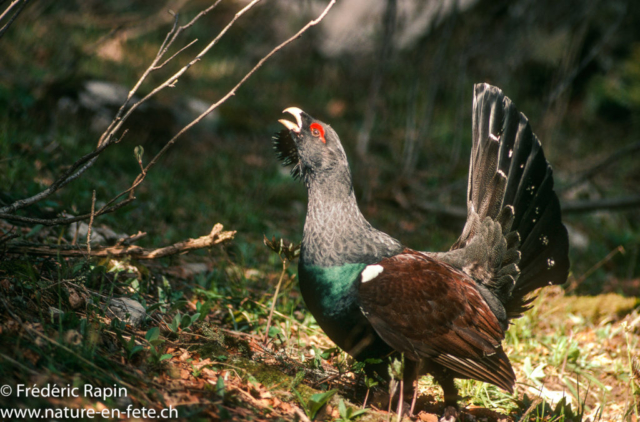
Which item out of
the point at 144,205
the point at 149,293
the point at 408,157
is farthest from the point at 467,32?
the point at 149,293

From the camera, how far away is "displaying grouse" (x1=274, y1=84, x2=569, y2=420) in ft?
8.62

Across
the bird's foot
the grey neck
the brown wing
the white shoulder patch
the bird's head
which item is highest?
the bird's head

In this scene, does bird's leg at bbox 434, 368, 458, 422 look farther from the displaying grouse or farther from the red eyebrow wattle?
the red eyebrow wattle

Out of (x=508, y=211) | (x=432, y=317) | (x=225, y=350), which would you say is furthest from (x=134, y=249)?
(x=508, y=211)

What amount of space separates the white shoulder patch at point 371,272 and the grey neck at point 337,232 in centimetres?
9

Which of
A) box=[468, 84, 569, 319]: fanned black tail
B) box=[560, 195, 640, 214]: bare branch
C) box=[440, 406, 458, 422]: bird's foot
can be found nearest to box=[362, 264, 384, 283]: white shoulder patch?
box=[440, 406, 458, 422]: bird's foot

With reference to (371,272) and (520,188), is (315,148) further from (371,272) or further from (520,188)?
(520,188)

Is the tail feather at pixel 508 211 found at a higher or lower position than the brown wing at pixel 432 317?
higher

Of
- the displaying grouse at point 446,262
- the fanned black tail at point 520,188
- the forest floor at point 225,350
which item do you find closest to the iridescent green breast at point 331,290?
the displaying grouse at point 446,262

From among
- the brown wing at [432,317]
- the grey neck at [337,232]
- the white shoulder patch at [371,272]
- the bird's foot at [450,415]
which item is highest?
the grey neck at [337,232]

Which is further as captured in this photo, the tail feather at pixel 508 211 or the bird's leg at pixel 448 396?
the tail feather at pixel 508 211

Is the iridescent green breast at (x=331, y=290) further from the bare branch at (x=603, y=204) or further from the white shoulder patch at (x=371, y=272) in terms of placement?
the bare branch at (x=603, y=204)

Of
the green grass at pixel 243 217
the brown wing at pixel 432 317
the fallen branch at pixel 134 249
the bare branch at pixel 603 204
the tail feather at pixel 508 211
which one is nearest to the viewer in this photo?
the green grass at pixel 243 217

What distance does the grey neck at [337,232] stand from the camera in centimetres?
277
